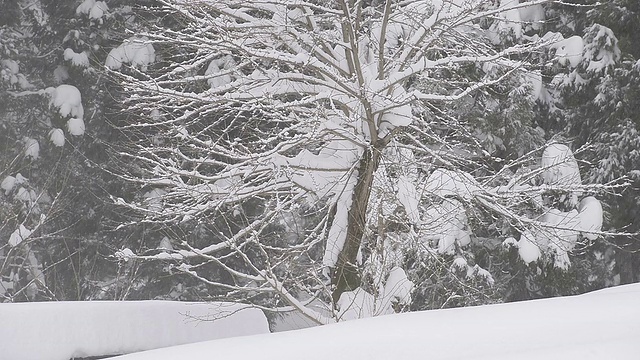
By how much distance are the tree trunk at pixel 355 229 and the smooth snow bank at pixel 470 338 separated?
4733mm

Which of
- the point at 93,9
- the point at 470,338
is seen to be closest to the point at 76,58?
the point at 93,9

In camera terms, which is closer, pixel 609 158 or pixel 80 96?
pixel 609 158

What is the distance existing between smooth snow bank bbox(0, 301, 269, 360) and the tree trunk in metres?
1.78

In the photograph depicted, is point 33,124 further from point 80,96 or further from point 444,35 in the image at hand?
point 444,35

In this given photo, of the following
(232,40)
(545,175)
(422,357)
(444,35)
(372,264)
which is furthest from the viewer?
(545,175)

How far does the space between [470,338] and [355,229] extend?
5.41m

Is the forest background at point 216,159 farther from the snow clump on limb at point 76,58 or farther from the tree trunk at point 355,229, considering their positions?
the tree trunk at point 355,229

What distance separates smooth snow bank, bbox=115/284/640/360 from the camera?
195cm

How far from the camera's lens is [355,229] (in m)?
7.57

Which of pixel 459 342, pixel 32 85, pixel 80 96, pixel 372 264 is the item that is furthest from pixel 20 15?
pixel 459 342

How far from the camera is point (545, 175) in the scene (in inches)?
615

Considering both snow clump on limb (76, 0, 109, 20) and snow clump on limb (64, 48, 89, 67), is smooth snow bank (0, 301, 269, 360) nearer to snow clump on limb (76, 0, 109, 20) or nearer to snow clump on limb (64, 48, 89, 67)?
snow clump on limb (64, 48, 89, 67)

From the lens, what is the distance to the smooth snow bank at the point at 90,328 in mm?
4551

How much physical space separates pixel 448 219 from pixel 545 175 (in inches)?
320
